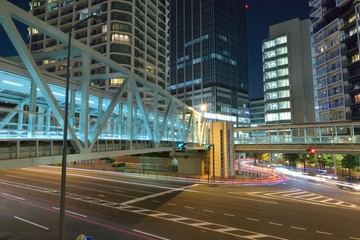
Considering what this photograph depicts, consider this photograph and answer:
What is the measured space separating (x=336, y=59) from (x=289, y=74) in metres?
25.4

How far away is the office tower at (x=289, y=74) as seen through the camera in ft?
292

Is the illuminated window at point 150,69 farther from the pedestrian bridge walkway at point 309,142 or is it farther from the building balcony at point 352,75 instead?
the building balcony at point 352,75

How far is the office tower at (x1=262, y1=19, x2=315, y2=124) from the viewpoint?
292 feet

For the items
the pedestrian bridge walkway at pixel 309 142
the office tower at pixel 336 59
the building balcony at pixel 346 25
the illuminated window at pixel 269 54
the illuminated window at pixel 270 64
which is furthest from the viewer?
the illuminated window at pixel 269 54

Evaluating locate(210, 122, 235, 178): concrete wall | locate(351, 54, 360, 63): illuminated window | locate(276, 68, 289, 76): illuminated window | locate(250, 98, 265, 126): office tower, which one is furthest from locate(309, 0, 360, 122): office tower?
locate(250, 98, 265, 126): office tower

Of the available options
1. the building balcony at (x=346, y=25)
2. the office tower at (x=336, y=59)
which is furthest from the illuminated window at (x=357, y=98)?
the building balcony at (x=346, y=25)

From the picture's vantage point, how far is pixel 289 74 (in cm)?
9119

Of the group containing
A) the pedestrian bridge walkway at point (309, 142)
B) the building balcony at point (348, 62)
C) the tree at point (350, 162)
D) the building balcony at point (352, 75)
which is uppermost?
the building balcony at point (348, 62)

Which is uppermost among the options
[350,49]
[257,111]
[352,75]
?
[350,49]

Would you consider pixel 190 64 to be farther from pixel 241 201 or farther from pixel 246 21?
pixel 241 201

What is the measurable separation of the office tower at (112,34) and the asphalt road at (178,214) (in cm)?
4363

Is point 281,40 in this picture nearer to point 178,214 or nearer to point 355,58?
point 355,58

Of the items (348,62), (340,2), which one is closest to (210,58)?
(340,2)

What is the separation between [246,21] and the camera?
148875 millimetres
